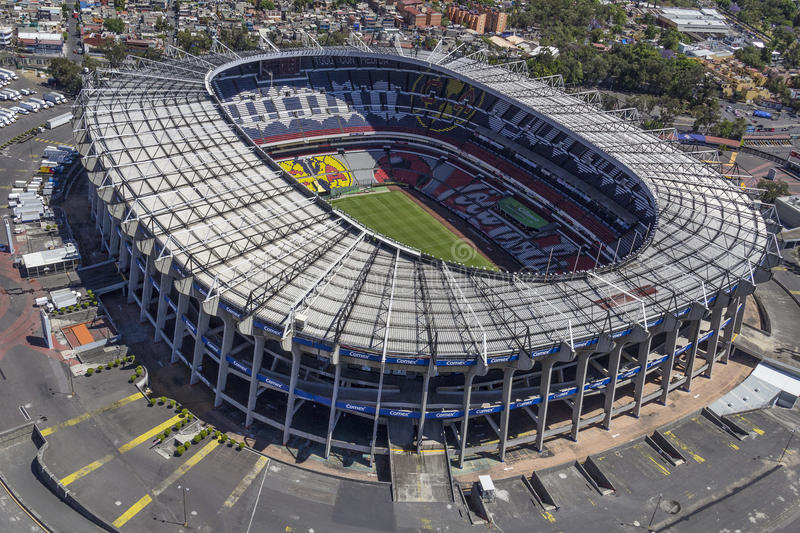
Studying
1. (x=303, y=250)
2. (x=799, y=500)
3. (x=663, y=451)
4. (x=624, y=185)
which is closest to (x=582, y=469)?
(x=663, y=451)

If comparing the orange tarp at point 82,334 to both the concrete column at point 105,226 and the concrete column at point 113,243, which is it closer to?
the concrete column at point 113,243

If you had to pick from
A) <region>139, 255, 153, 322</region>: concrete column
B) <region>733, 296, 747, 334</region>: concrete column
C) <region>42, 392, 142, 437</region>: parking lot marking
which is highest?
<region>733, 296, 747, 334</region>: concrete column

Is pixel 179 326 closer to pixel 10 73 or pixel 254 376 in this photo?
pixel 254 376

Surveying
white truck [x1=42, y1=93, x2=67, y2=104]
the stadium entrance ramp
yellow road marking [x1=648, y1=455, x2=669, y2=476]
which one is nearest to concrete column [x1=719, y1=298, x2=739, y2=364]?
yellow road marking [x1=648, y1=455, x2=669, y2=476]

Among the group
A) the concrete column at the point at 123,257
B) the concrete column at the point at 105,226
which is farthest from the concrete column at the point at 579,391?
the concrete column at the point at 105,226

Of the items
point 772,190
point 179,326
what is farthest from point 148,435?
point 772,190

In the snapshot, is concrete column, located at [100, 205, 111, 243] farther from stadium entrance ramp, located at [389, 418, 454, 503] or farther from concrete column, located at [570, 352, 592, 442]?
concrete column, located at [570, 352, 592, 442]
